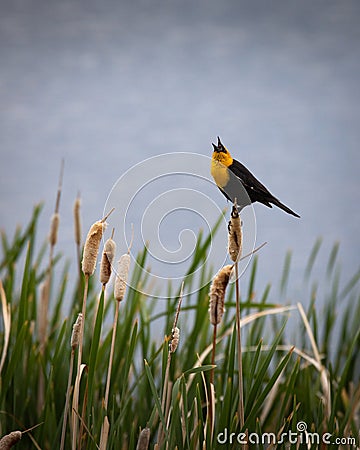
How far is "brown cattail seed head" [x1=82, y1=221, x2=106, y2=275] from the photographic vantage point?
17.7 inches

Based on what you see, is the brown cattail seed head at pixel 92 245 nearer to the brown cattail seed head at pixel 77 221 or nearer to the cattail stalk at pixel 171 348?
the cattail stalk at pixel 171 348

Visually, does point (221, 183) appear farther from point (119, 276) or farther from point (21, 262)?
point (21, 262)

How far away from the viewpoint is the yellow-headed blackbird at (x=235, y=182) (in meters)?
0.46

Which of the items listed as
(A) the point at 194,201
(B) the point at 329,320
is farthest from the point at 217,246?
(B) the point at 329,320

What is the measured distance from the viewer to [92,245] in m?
0.45

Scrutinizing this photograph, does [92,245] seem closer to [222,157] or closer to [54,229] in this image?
[222,157]

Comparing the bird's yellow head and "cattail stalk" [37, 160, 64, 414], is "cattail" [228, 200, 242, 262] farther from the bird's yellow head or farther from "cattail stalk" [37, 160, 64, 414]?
"cattail stalk" [37, 160, 64, 414]

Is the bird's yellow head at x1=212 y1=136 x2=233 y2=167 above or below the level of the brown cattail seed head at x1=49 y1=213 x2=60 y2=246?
above

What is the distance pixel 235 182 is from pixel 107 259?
12 cm

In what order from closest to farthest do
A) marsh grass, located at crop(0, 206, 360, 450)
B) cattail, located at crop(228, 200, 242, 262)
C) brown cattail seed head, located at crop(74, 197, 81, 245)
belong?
cattail, located at crop(228, 200, 242, 262), marsh grass, located at crop(0, 206, 360, 450), brown cattail seed head, located at crop(74, 197, 81, 245)

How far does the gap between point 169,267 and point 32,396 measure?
14.4 inches

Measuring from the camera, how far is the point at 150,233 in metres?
0.51

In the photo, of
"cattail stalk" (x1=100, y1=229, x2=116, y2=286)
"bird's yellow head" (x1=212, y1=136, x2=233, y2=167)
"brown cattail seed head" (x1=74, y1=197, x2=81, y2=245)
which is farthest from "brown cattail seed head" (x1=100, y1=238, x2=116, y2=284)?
"brown cattail seed head" (x1=74, y1=197, x2=81, y2=245)

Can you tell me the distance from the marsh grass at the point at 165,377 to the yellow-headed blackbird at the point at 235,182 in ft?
0.32
